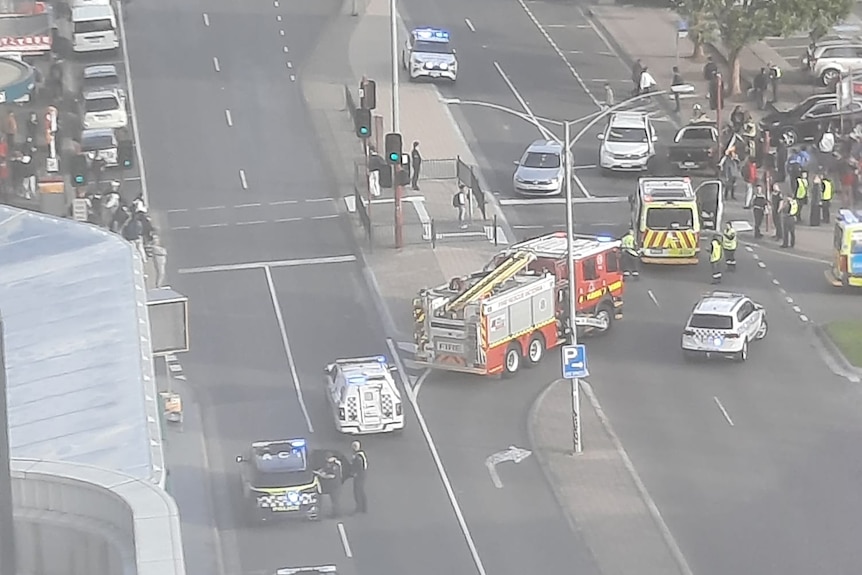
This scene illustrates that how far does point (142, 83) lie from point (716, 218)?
2317cm

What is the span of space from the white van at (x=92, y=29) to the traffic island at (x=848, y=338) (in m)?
32.0

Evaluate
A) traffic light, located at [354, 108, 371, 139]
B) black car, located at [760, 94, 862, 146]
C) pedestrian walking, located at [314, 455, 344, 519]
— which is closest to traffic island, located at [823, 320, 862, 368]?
traffic light, located at [354, 108, 371, 139]

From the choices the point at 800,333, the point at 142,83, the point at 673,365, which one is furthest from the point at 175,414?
the point at 142,83

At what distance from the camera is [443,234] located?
5203 centimetres

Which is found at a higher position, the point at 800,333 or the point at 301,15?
the point at 301,15

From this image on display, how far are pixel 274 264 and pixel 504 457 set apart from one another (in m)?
13.9

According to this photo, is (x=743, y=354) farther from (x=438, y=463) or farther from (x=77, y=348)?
(x=77, y=348)

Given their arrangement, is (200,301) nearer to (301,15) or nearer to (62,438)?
(62,438)

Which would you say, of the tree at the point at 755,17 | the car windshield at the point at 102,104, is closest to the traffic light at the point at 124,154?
the car windshield at the point at 102,104

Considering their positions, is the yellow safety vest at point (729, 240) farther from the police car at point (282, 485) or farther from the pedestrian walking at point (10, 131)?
the pedestrian walking at point (10, 131)

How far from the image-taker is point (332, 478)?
3522 centimetres

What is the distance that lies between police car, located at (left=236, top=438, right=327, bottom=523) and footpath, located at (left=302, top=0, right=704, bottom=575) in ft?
15.6

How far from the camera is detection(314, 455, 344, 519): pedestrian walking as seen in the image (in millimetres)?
35188

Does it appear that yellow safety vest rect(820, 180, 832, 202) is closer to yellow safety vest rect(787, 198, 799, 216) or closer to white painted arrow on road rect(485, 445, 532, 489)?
yellow safety vest rect(787, 198, 799, 216)
